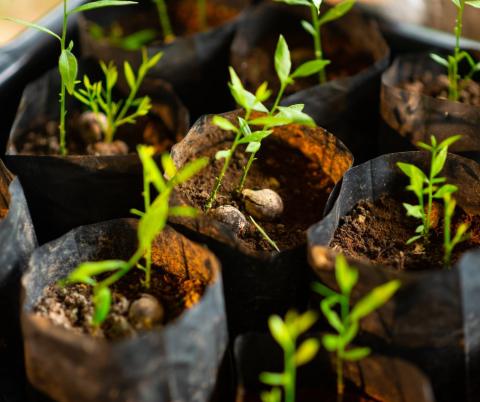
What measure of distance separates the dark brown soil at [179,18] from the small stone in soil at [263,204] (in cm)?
82

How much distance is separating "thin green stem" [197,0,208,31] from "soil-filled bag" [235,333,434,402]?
1.09 metres

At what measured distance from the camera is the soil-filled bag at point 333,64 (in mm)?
1466

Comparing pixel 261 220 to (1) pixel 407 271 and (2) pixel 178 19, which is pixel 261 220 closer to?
A: (1) pixel 407 271

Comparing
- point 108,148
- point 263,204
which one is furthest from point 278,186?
point 108,148

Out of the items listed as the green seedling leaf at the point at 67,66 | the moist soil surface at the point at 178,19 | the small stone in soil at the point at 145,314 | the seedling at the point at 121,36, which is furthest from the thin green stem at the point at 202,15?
the small stone in soil at the point at 145,314

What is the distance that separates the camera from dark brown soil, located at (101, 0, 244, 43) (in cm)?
192

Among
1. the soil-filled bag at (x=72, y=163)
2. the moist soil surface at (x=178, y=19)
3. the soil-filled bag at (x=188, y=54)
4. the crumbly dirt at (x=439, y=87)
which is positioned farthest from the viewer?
the moist soil surface at (x=178, y=19)

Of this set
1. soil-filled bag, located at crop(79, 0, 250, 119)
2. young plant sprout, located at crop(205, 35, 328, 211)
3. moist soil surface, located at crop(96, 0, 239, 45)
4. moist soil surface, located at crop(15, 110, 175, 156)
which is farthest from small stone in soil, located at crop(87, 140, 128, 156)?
Answer: moist soil surface, located at crop(96, 0, 239, 45)

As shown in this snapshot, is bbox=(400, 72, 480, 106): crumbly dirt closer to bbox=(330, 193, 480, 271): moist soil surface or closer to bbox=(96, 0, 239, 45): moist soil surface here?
bbox=(330, 193, 480, 271): moist soil surface

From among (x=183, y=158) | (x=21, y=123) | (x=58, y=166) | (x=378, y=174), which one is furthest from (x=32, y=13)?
(x=378, y=174)

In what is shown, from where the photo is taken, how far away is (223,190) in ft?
4.21

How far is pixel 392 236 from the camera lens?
3.86ft

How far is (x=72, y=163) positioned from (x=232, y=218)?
0.35 meters

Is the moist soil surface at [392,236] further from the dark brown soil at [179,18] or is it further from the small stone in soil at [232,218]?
the dark brown soil at [179,18]
